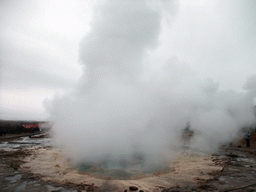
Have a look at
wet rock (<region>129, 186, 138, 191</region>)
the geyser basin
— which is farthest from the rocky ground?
the geyser basin

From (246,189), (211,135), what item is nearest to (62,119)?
(246,189)

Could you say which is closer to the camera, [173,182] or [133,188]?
[133,188]

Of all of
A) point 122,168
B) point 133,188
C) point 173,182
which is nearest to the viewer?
point 133,188

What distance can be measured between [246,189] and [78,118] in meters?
8.75

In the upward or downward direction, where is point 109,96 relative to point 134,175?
upward

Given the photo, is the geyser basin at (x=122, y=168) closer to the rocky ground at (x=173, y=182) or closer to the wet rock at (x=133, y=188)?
the rocky ground at (x=173, y=182)

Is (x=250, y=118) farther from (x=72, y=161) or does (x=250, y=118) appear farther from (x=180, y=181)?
(x=72, y=161)

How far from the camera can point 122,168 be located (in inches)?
260

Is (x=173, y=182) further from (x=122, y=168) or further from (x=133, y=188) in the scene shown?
(x=122, y=168)

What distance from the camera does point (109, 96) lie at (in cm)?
1077

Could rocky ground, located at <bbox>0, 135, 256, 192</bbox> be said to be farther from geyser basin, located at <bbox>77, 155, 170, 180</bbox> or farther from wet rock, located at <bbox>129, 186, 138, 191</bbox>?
geyser basin, located at <bbox>77, 155, 170, 180</bbox>

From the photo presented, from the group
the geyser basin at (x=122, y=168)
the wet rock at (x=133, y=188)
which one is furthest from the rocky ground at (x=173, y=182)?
the geyser basin at (x=122, y=168)

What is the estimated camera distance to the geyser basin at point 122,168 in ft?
18.9

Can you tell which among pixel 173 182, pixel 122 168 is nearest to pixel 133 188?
pixel 173 182
